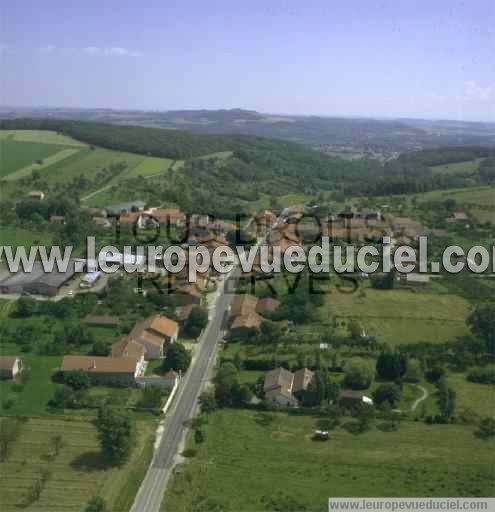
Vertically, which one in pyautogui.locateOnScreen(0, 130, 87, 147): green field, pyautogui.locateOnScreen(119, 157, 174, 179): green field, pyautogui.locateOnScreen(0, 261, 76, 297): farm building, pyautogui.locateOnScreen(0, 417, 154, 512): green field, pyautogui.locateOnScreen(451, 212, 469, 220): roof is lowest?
pyautogui.locateOnScreen(0, 417, 154, 512): green field

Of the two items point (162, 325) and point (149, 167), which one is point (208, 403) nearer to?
point (162, 325)

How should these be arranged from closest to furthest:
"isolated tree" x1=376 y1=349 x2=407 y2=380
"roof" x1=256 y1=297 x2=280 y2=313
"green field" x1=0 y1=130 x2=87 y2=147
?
"isolated tree" x1=376 y1=349 x2=407 y2=380 < "roof" x1=256 y1=297 x2=280 y2=313 < "green field" x1=0 y1=130 x2=87 y2=147

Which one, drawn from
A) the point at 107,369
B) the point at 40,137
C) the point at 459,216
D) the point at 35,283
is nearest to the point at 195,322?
the point at 107,369

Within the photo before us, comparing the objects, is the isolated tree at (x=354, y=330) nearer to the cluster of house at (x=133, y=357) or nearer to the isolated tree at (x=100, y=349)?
the cluster of house at (x=133, y=357)

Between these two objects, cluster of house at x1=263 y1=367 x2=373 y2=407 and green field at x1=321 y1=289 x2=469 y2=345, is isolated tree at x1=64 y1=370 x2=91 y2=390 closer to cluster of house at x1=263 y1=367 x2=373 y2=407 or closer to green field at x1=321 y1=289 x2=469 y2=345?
cluster of house at x1=263 y1=367 x2=373 y2=407

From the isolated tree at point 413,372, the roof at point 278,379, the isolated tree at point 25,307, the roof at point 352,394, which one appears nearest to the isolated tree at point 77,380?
the roof at point 278,379

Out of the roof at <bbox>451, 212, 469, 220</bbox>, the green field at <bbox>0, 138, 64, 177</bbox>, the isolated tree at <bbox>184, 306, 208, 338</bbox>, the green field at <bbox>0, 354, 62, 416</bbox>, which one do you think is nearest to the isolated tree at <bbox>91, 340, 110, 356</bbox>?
the green field at <bbox>0, 354, 62, 416</bbox>
